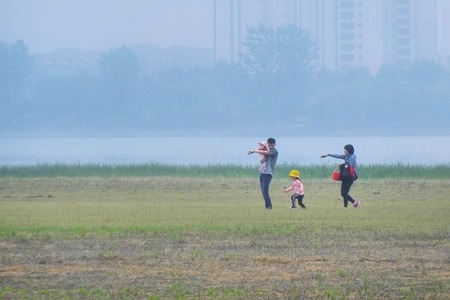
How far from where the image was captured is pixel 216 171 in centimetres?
3881

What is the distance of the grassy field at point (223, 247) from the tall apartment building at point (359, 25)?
13373cm

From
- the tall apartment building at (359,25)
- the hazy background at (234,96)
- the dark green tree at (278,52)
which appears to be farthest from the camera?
the tall apartment building at (359,25)

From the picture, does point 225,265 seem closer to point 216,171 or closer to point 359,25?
point 216,171

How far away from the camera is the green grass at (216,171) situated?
36000 mm

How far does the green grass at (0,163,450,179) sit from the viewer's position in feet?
118

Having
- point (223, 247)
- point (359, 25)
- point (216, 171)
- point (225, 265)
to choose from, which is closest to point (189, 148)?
point (359, 25)

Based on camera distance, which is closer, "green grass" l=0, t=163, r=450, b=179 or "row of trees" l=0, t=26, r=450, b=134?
"green grass" l=0, t=163, r=450, b=179

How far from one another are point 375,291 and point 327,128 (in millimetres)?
122400

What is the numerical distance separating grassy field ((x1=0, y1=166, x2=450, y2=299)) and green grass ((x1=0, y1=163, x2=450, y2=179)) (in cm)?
884

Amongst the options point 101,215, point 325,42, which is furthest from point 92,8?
point 101,215

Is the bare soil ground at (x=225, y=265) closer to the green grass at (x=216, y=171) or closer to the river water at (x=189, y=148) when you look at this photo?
the green grass at (x=216, y=171)

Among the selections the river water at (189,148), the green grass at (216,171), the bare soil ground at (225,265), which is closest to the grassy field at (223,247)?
the bare soil ground at (225,265)

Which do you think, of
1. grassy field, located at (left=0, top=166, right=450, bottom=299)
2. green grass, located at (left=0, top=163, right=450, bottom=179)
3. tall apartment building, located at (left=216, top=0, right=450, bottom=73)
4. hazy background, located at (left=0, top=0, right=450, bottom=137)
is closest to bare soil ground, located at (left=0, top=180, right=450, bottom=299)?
grassy field, located at (left=0, top=166, right=450, bottom=299)

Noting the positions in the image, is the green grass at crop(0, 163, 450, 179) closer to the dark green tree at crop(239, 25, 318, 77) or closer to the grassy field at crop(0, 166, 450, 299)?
the grassy field at crop(0, 166, 450, 299)
